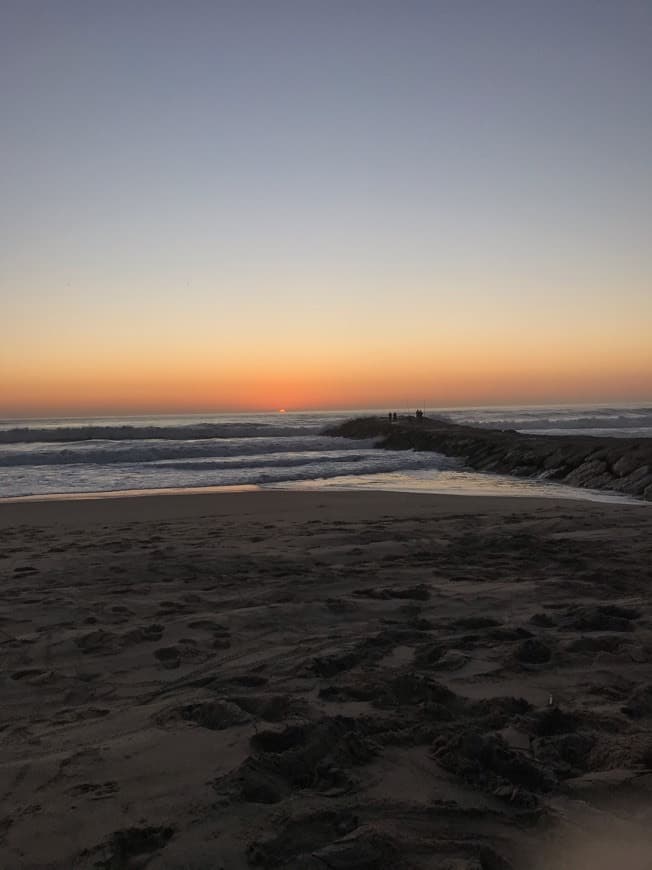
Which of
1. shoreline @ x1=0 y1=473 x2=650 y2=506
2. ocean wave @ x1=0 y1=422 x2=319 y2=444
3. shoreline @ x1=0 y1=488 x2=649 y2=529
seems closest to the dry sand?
shoreline @ x1=0 y1=488 x2=649 y2=529

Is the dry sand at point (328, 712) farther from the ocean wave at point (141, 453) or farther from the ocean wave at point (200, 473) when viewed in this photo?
the ocean wave at point (141, 453)

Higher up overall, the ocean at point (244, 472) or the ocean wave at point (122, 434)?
the ocean wave at point (122, 434)

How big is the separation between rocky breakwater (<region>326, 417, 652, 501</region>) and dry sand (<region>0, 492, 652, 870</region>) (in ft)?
25.8

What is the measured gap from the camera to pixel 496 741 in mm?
2736

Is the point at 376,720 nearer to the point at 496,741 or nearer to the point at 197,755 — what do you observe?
the point at 496,741

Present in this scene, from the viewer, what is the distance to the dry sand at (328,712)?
2145 millimetres

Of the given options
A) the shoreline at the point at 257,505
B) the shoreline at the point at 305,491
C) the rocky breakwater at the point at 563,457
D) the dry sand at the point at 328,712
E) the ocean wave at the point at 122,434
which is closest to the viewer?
the dry sand at the point at 328,712

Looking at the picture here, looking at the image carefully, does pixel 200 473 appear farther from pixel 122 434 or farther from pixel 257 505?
pixel 122 434

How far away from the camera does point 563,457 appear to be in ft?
54.6

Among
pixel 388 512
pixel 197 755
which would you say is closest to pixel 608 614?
pixel 197 755

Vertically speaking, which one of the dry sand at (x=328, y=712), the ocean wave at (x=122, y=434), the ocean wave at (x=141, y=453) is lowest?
the dry sand at (x=328, y=712)

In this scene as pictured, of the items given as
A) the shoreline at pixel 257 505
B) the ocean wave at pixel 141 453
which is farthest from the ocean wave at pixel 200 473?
the shoreline at pixel 257 505

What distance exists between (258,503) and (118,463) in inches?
473

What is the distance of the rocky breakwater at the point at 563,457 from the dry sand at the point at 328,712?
7849 millimetres
